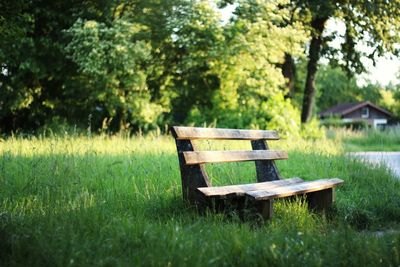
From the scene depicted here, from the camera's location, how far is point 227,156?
17.7 ft

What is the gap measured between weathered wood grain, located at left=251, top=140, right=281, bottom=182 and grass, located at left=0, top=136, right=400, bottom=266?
0.62 metres

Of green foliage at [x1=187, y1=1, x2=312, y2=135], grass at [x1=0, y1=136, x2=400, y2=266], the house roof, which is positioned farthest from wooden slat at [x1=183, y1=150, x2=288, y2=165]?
the house roof

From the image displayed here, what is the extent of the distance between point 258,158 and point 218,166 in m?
2.07

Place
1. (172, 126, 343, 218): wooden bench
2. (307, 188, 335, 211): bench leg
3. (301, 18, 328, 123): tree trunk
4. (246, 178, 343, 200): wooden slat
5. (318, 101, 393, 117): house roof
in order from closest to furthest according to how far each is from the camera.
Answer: (246, 178, 343, 200): wooden slat < (172, 126, 343, 218): wooden bench < (307, 188, 335, 211): bench leg < (301, 18, 328, 123): tree trunk < (318, 101, 393, 117): house roof

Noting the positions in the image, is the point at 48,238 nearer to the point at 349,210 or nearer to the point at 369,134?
the point at 349,210

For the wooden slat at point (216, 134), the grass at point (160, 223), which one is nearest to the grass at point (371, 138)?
the grass at point (160, 223)

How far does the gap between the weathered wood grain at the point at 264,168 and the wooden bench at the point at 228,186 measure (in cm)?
25

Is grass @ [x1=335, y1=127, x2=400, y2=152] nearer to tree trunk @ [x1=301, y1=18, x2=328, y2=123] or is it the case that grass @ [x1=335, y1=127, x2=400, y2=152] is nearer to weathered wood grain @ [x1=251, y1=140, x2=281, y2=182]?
tree trunk @ [x1=301, y1=18, x2=328, y2=123]

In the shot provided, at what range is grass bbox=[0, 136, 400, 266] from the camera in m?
3.57

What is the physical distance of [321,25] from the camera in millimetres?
22875

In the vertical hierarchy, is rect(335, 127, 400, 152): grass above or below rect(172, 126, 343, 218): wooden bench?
below

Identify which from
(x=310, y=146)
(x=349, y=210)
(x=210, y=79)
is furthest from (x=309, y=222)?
(x=210, y=79)

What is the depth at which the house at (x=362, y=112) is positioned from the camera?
221ft

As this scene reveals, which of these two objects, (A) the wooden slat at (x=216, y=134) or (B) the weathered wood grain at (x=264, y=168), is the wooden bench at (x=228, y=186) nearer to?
(A) the wooden slat at (x=216, y=134)
